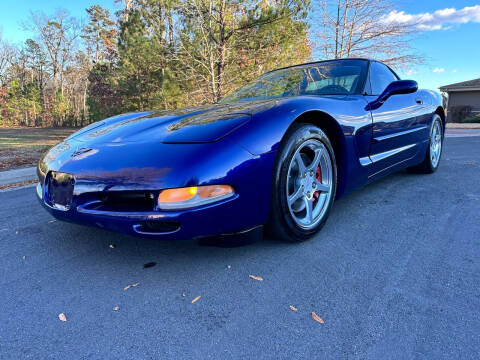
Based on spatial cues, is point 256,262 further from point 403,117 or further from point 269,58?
point 269,58

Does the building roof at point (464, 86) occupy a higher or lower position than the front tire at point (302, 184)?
higher

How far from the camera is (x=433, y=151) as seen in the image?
392 centimetres

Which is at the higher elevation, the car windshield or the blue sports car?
the car windshield

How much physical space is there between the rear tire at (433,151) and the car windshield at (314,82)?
1.56 meters

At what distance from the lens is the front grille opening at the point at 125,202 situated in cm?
152

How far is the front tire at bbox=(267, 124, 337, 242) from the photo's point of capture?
178 centimetres

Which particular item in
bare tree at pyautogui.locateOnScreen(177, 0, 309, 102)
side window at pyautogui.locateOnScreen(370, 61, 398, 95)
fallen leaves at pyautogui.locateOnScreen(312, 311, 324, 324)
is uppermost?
bare tree at pyautogui.locateOnScreen(177, 0, 309, 102)

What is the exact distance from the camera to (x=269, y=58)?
10.9m

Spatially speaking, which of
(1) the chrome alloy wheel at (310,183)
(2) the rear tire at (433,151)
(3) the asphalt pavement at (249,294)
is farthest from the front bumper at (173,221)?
(2) the rear tire at (433,151)

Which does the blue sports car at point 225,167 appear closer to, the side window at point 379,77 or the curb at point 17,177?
the side window at point 379,77

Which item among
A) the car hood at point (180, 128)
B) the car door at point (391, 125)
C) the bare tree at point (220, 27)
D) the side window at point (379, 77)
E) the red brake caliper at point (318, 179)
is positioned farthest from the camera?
the bare tree at point (220, 27)

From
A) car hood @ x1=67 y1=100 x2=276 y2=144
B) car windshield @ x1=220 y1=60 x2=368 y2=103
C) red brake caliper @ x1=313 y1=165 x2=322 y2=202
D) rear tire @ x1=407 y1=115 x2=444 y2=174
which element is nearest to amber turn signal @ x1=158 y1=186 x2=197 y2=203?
car hood @ x1=67 y1=100 x2=276 y2=144

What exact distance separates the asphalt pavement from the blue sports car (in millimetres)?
261

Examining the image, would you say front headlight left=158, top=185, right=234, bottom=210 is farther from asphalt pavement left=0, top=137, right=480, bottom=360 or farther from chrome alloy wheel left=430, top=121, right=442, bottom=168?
chrome alloy wheel left=430, top=121, right=442, bottom=168
